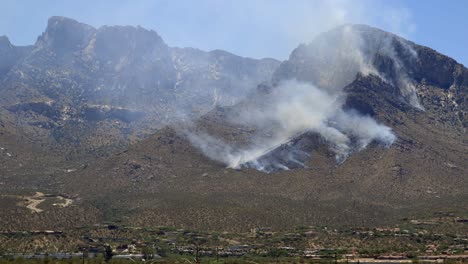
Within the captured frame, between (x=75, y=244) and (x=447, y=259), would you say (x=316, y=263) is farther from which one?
(x=75, y=244)

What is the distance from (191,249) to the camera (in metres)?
186

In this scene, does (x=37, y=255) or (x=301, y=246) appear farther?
(x=301, y=246)

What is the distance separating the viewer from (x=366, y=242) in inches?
7805

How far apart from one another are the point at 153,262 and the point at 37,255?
106 feet

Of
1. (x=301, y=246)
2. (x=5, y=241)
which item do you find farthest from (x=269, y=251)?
(x=5, y=241)

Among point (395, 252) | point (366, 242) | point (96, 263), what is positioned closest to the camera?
point (96, 263)

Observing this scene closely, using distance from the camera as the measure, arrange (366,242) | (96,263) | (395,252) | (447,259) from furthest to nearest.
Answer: (366,242) → (395,252) → (447,259) → (96,263)

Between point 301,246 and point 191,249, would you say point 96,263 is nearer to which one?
point 191,249

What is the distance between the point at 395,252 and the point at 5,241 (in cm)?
10439

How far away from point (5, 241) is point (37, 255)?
22.6 metres

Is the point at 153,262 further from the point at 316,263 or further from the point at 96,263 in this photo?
the point at 316,263

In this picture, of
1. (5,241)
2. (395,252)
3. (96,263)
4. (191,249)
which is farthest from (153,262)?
(395,252)

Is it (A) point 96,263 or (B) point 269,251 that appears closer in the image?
(A) point 96,263

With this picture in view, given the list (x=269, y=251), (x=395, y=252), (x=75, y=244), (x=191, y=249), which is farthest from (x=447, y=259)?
(x=75, y=244)
